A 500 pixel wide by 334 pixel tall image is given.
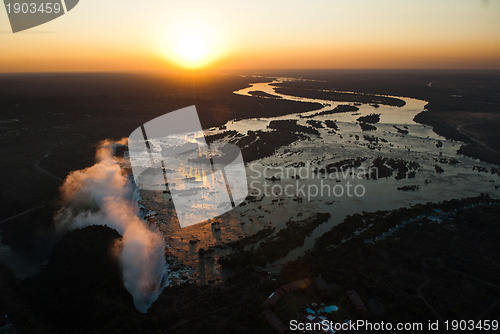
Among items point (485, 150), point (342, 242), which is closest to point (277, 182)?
point (342, 242)

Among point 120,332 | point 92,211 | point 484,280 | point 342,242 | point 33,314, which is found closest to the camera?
point 120,332

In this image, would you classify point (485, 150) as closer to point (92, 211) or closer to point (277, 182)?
point (277, 182)

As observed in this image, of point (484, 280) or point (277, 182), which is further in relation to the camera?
point (277, 182)

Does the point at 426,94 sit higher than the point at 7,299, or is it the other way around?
the point at 426,94

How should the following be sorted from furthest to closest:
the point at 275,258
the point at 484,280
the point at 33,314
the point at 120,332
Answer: the point at 275,258, the point at 484,280, the point at 33,314, the point at 120,332

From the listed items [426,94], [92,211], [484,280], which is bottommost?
[484,280]

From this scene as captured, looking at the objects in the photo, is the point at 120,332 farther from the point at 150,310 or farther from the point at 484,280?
the point at 484,280

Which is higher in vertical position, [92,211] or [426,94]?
[426,94]

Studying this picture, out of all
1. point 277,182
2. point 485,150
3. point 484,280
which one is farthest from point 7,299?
point 485,150

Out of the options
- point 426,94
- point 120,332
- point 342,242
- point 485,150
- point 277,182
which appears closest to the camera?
point 120,332
